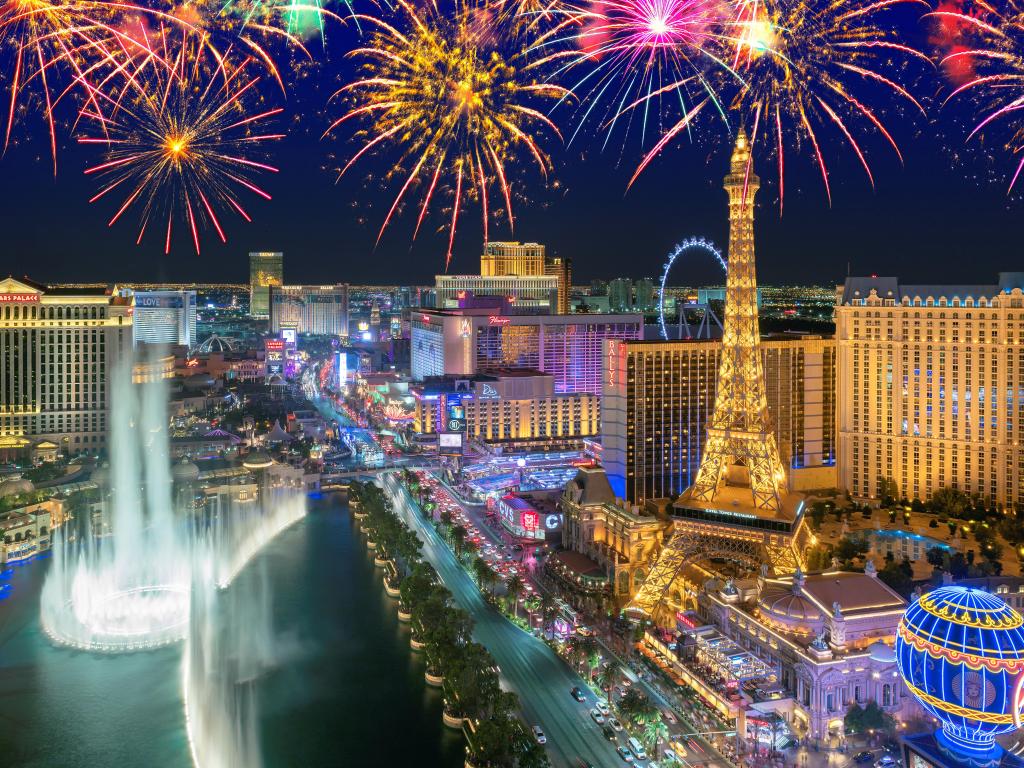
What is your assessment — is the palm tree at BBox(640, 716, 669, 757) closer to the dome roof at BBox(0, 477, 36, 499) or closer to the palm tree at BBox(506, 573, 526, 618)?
the palm tree at BBox(506, 573, 526, 618)

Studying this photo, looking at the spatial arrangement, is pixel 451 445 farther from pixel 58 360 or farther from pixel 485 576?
pixel 485 576

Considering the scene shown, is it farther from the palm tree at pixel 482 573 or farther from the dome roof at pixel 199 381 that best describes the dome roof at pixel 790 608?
the dome roof at pixel 199 381

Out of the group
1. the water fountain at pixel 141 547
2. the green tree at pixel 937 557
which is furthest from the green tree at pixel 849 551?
the water fountain at pixel 141 547

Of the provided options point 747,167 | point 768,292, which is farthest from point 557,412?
point 768,292

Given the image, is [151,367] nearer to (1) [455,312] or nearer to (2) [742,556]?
(1) [455,312]

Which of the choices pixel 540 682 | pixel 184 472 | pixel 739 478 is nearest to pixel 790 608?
pixel 540 682

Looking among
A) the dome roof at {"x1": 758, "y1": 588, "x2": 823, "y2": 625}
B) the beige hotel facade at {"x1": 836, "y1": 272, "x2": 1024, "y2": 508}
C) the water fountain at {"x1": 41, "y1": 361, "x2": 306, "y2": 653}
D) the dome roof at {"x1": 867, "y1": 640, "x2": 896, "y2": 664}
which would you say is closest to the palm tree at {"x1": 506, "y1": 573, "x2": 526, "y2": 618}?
the dome roof at {"x1": 758, "y1": 588, "x2": 823, "y2": 625}
